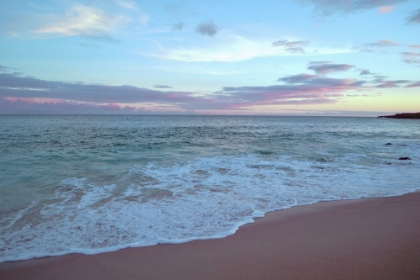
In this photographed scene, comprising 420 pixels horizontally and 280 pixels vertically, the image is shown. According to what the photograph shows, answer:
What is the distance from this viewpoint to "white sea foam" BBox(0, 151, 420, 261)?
14.1 ft

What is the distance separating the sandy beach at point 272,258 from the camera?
3148mm

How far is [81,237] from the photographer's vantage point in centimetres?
435

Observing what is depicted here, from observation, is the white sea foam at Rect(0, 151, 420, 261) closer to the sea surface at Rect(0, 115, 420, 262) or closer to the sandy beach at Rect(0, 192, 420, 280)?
the sea surface at Rect(0, 115, 420, 262)

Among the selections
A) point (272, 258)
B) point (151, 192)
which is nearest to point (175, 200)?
point (151, 192)

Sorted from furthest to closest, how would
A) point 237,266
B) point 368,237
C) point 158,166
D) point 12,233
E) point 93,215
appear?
point 158,166
point 93,215
point 12,233
point 368,237
point 237,266

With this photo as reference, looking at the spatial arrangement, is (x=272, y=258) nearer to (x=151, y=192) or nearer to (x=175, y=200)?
(x=175, y=200)

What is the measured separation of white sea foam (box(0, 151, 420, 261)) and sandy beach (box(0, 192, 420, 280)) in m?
0.32

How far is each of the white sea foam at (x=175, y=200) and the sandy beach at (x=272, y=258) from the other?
32 centimetres

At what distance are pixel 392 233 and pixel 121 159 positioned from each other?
10.7 metres

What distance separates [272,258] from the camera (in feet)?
11.5


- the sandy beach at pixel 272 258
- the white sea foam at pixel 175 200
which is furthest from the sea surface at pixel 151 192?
the sandy beach at pixel 272 258

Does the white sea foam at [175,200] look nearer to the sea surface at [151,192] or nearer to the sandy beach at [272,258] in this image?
the sea surface at [151,192]

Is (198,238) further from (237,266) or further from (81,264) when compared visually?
(81,264)

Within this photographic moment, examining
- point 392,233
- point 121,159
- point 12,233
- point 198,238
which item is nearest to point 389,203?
point 392,233
